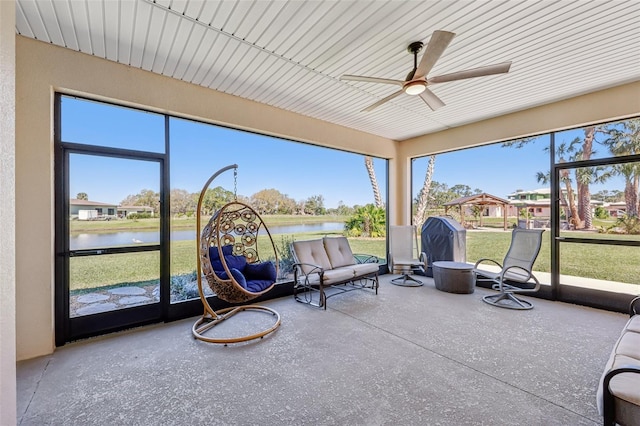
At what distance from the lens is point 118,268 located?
312cm

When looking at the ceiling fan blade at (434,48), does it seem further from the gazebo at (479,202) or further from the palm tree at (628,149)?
the gazebo at (479,202)

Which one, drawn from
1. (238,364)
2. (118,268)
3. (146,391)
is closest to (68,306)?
(118,268)

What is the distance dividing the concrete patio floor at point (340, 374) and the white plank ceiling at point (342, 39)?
295cm

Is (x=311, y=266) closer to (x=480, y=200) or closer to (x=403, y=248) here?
(x=403, y=248)

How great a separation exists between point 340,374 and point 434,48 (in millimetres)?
2740

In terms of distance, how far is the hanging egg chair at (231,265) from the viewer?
2.97 m

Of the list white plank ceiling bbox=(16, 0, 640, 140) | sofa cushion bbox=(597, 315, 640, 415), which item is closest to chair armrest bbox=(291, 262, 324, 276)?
white plank ceiling bbox=(16, 0, 640, 140)

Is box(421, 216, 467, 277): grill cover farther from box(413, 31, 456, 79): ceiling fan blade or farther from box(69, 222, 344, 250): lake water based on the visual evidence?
box(69, 222, 344, 250): lake water

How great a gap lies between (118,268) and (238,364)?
74.3 inches

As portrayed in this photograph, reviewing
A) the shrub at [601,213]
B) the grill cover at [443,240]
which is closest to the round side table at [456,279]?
the grill cover at [443,240]

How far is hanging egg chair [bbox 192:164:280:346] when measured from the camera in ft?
9.73

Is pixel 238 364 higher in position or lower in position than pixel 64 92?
lower

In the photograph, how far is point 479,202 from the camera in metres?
5.16

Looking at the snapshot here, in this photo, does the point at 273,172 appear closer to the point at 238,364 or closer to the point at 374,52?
the point at 374,52
